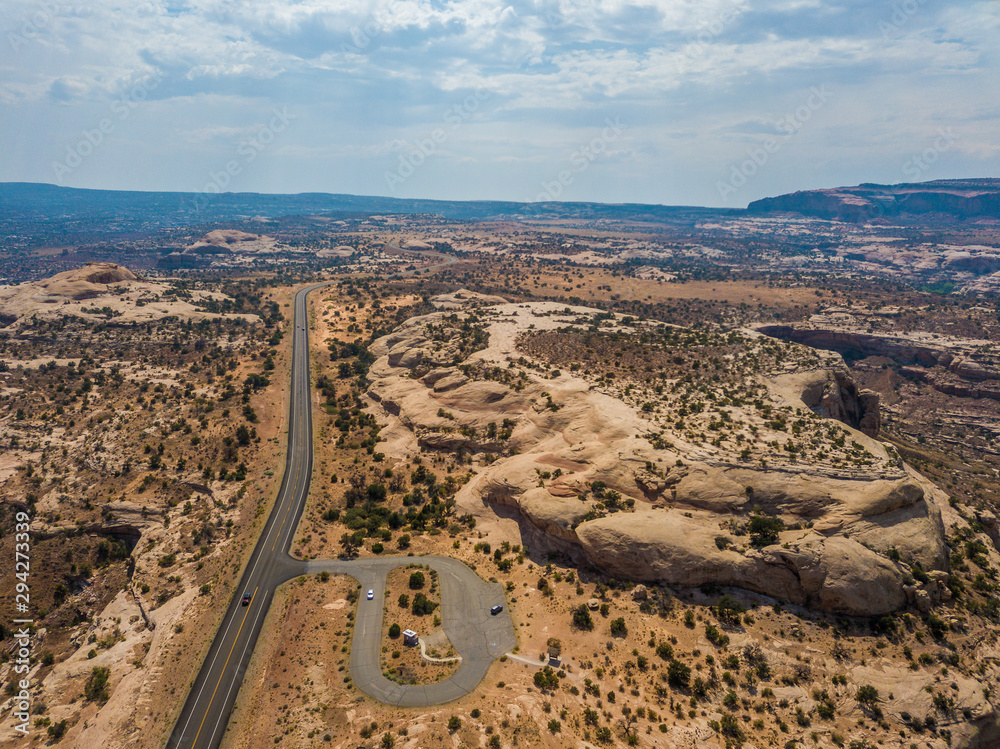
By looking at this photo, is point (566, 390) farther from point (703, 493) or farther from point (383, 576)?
point (383, 576)

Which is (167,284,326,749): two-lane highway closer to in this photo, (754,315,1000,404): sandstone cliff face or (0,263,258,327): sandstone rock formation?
(0,263,258,327): sandstone rock formation

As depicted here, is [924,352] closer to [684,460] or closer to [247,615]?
[684,460]

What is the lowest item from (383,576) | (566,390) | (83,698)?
(83,698)

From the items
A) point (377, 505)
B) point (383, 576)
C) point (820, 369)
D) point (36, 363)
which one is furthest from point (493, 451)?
point (36, 363)

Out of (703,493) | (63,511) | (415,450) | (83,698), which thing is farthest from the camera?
(415,450)

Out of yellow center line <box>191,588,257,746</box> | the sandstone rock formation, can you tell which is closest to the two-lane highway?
yellow center line <box>191,588,257,746</box>

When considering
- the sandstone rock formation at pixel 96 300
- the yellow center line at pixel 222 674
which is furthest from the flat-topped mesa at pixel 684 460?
the sandstone rock formation at pixel 96 300
